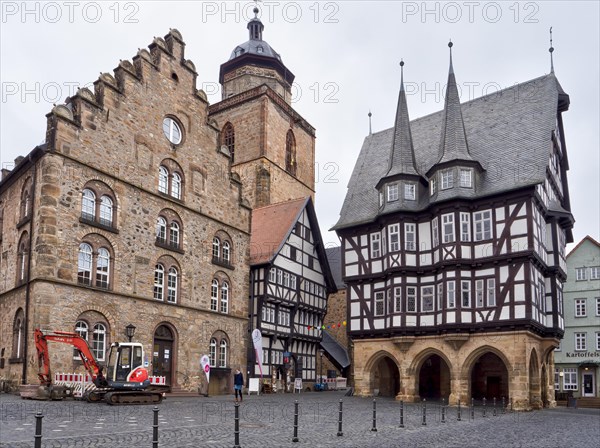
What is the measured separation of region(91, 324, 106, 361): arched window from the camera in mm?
26172

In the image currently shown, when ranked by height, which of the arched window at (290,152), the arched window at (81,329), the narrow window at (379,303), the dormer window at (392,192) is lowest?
the arched window at (81,329)

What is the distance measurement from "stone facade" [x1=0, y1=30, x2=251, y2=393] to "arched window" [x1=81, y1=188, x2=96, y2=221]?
8 centimetres

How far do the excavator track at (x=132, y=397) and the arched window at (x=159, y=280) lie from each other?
7.07 meters

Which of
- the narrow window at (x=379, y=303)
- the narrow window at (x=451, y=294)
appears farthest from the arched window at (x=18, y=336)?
the narrow window at (x=451, y=294)

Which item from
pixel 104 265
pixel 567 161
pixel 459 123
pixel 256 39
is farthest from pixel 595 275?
pixel 104 265

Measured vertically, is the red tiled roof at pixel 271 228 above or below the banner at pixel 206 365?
above

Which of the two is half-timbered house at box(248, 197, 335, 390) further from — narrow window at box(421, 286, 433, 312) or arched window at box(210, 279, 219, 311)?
narrow window at box(421, 286, 433, 312)

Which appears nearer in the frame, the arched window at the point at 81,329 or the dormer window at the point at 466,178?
the arched window at the point at 81,329

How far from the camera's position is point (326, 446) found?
13.2m

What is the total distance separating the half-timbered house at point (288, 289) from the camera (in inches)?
1455

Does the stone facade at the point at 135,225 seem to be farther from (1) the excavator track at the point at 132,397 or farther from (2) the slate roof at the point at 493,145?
(2) the slate roof at the point at 493,145

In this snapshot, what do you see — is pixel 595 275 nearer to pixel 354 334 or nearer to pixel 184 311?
pixel 354 334

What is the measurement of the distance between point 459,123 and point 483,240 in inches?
273

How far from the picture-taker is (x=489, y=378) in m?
38.2
